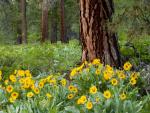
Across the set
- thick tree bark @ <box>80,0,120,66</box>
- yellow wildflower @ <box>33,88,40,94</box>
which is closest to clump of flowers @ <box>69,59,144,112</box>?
yellow wildflower @ <box>33,88,40,94</box>

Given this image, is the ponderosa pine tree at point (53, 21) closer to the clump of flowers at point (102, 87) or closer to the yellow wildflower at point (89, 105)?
the clump of flowers at point (102, 87)

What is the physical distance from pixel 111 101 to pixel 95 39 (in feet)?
11.3

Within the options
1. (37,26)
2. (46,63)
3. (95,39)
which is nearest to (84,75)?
(95,39)

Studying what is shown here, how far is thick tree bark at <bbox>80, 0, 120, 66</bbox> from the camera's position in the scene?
7961mm

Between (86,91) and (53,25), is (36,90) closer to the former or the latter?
(86,91)

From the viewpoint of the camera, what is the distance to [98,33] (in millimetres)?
8023

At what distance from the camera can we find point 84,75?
20.3 feet

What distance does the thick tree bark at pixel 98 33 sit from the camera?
7.96m

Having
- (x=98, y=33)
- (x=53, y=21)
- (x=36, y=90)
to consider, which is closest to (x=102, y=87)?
(x=36, y=90)

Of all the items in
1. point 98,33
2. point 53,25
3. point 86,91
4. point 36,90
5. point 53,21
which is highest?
point 98,33

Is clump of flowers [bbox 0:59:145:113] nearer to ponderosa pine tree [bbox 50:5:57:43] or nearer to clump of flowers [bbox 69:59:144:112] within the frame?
clump of flowers [bbox 69:59:144:112]

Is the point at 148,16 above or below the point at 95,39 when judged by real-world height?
above

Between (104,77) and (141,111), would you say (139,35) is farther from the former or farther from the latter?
(141,111)

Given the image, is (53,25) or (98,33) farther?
(53,25)
